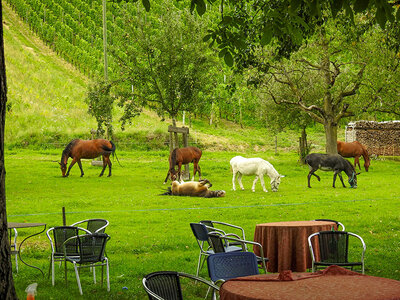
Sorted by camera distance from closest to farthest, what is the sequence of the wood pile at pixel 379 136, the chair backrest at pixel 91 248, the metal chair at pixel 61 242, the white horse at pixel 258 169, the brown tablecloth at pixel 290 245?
the chair backrest at pixel 91 248
the metal chair at pixel 61 242
the brown tablecloth at pixel 290 245
the white horse at pixel 258 169
the wood pile at pixel 379 136

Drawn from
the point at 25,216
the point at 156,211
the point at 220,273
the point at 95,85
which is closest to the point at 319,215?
the point at 156,211

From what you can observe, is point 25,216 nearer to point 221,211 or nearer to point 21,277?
point 221,211

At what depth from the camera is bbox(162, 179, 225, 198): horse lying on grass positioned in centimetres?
2252

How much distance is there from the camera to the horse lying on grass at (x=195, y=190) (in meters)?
22.5

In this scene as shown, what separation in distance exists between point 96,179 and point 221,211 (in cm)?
1337

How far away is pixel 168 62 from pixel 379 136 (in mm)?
24862

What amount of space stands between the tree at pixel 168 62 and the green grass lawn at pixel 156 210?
4.58m

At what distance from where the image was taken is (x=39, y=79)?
232 feet

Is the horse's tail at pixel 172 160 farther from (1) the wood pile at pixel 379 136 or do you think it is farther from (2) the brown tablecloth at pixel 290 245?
(1) the wood pile at pixel 379 136

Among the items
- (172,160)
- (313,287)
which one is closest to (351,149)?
(172,160)

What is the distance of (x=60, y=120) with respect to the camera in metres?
55.3

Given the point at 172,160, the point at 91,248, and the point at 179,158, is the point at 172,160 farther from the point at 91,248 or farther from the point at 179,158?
the point at 91,248

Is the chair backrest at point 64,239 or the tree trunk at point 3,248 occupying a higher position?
the tree trunk at point 3,248

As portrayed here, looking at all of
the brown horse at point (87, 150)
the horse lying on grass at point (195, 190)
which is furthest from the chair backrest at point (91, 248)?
the brown horse at point (87, 150)
